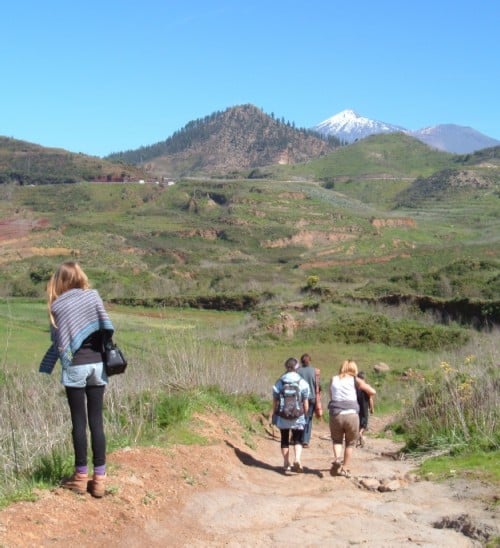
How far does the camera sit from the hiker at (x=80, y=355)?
6.82 m

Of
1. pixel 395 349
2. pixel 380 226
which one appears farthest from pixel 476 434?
pixel 380 226

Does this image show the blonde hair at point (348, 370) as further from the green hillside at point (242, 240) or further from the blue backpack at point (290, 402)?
the green hillside at point (242, 240)

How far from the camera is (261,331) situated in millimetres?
39906

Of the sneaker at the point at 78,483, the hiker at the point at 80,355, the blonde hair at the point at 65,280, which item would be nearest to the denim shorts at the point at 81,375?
the hiker at the point at 80,355

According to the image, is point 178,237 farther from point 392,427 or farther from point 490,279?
point 392,427

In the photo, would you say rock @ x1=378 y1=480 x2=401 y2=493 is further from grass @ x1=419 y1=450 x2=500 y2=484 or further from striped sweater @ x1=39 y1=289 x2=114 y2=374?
striped sweater @ x1=39 y1=289 x2=114 y2=374

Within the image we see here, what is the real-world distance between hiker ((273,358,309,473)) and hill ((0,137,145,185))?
112 m

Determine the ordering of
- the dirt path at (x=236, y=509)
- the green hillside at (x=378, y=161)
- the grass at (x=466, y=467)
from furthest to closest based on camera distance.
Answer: the green hillside at (x=378, y=161)
the grass at (x=466, y=467)
the dirt path at (x=236, y=509)

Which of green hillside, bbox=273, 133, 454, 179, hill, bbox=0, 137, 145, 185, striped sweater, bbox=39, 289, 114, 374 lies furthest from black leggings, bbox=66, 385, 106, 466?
green hillside, bbox=273, 133, 454, 179

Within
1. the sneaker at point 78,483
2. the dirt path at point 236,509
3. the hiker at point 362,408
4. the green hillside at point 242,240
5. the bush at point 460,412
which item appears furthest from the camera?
the green hillside at point 242,240

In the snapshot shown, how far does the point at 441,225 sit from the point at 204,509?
9328 centimetres

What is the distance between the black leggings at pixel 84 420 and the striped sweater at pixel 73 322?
0.31 m

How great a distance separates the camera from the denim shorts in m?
6.81

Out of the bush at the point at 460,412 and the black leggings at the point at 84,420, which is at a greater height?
the black leggings at the point at 84,420
